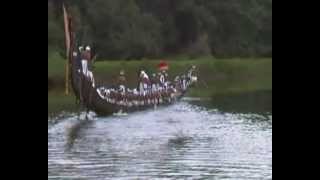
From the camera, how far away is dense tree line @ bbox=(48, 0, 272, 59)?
9.50 ft

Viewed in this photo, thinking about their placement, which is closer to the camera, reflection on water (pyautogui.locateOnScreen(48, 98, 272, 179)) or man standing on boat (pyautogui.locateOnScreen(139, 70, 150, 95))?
reflection on water (pyautogui.locateOnScreen(48, 98, 272, 179))

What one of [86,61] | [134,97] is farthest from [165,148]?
[86,61]

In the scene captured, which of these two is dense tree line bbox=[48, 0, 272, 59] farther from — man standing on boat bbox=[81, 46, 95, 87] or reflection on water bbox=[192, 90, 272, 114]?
reflection on water bbox=[192, 90, 272, 114]

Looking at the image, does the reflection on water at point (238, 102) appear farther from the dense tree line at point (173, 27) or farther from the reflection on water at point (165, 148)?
the dense tree line at point (173, 27)

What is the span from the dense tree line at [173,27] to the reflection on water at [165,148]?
30cm

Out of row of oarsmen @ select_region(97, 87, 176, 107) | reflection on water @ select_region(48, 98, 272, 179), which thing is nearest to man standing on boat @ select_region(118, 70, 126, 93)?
row of oarsmen @ select_region(97, 87, 176, 107)

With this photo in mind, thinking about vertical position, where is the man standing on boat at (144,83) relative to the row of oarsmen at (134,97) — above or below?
above

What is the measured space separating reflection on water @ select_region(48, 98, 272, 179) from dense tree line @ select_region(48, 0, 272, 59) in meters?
0.30

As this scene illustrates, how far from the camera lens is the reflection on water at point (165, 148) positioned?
2799 mm

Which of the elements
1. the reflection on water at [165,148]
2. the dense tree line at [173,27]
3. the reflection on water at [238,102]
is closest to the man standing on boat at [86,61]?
the dense tree line at [173,27]

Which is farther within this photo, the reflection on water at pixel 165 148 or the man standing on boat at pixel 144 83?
the man standing on boat at pixel 144 83
